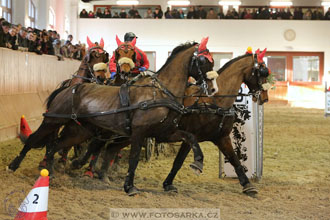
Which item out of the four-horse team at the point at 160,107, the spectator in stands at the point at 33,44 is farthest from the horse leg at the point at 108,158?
the spectator in stands at the point at 33,44

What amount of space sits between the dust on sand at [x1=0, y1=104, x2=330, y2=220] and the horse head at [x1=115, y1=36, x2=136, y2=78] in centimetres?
175

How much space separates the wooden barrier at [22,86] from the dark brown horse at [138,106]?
4290mm

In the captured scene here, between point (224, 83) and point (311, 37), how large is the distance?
25365 millimetres

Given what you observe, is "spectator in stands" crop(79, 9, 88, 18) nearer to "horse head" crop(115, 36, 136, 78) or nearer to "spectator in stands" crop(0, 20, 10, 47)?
"spectator in stands" crop(0, 20, 10, 47)

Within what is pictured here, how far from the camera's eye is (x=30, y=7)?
22422 millimetres

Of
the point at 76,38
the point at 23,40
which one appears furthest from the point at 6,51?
the point at 76,38

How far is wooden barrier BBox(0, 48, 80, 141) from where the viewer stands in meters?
11.6

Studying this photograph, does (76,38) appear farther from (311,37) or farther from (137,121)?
(137,121)

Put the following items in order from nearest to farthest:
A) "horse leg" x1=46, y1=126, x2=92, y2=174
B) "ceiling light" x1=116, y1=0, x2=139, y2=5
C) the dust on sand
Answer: the dust on sand, "horse leg" x1=46, y1=126, x2=92, y2=174, "ceiling light" x1=116, y1=0, x2=139, y2=5

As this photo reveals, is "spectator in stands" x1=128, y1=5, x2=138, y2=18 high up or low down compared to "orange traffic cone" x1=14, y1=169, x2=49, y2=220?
up

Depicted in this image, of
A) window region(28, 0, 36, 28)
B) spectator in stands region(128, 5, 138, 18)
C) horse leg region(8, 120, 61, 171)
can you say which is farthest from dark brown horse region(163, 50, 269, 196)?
spectator in stands region(128, 5, 138, 18)

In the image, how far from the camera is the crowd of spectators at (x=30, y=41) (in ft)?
41.9

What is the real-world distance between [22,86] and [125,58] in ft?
22.9

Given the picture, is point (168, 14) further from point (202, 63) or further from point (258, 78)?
point (202, 63)
